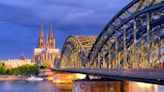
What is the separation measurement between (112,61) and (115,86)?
34.0 feet

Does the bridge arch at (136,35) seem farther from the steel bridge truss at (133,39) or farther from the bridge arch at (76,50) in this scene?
the bridge arch at (76,50)

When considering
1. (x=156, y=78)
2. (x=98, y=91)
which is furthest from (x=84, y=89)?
(x=156, y=78)

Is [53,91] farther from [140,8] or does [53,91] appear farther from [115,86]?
[140,8]

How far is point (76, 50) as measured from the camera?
113438 millimetres

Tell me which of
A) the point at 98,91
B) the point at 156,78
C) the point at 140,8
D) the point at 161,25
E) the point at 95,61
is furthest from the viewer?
the point at 95,61

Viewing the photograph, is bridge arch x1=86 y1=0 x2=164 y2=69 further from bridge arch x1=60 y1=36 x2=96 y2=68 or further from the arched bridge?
bridge arch x1=60 y1=36 x2=96 y2=68

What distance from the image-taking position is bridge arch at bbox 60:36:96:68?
98.1 meters

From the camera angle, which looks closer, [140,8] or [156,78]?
[156,78]

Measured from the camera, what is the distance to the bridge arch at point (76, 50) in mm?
98106

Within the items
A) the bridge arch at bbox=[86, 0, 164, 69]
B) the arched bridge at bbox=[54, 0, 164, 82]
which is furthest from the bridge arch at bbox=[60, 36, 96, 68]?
the bridge arch at bbox=[86, 0, 164, 69]

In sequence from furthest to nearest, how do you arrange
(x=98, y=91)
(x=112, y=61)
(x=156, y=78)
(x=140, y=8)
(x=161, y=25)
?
(x=112, y=61)
(x=98, y=91)
(x=161, y=25)
(x=140, y=8)
(x=156, y=78)

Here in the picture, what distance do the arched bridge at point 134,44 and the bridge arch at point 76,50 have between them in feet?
49.3

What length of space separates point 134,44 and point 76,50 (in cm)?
6895

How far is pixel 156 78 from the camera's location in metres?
27.1
